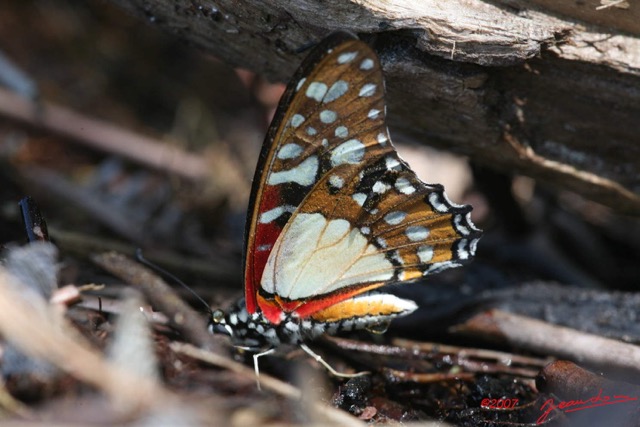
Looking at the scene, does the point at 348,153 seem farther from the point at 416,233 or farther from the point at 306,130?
the point at 416,233

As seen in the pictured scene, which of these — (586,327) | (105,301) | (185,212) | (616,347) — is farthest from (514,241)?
(105,301)

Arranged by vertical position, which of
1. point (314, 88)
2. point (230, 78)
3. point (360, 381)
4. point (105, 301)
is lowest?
point (360, 381)

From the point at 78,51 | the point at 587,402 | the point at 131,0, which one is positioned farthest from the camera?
the point at 78,51

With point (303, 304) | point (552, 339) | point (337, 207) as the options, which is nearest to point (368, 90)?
point (337, 207)

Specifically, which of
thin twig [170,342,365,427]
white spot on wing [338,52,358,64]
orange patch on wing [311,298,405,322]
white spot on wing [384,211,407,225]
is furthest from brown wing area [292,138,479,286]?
thin twig [170,342,365,427]

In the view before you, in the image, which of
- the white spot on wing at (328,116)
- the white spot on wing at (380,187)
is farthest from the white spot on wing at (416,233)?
the white spot on wing at (328,116)

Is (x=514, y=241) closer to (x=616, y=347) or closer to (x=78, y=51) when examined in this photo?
(x=616, y=347)

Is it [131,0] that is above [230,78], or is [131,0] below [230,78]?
above

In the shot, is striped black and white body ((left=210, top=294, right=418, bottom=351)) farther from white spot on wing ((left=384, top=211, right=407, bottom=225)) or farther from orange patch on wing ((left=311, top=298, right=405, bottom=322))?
white spot on wing ((left=384, top=211, right=407, bottom=225))
